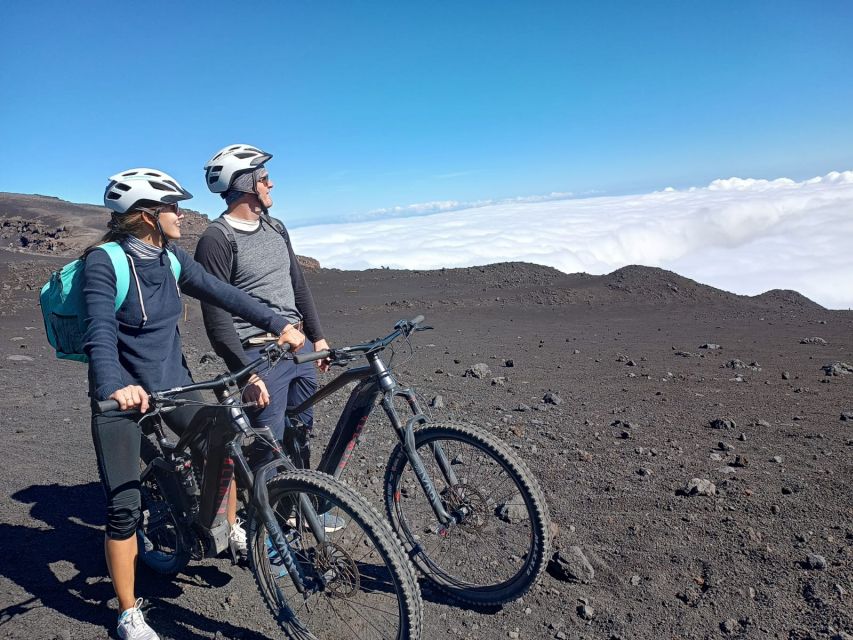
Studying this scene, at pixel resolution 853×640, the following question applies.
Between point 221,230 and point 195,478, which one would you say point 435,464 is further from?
point 221,230

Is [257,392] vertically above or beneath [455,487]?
above

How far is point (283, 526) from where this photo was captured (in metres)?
2.68

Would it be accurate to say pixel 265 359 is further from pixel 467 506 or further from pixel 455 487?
pixel 467 506

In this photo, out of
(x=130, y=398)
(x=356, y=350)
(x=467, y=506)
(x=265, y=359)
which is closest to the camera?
(x=130, y=398)

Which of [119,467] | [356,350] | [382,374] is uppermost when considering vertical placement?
[356,350]

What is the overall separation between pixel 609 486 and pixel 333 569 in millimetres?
2356

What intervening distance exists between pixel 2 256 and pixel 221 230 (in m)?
24.5

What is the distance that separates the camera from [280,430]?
344cm

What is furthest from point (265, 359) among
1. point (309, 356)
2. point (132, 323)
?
point (132, 323)

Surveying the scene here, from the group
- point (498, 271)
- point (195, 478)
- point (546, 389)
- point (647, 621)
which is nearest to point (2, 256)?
point (498, 271)

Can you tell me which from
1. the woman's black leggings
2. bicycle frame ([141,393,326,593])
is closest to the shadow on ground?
bicycle frame ([141,393,326,593])

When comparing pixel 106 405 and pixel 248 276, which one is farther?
pixel 248 276

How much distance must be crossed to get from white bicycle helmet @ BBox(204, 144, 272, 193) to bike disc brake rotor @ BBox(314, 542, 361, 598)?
190cm

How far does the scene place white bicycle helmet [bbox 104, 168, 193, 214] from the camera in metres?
2.70
